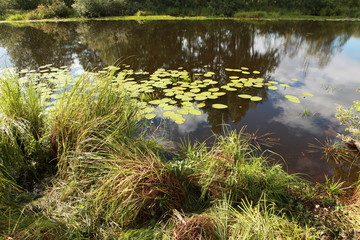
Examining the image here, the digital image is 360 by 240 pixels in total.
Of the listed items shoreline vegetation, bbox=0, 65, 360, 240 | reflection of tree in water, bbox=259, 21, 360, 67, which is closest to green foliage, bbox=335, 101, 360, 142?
shoreline vegetation, bbox=0, 65, 360, 240

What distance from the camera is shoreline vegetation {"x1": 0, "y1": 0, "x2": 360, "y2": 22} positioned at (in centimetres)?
1823

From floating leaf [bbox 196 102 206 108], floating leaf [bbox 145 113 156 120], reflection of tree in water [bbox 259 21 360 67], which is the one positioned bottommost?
reflection of tree in water [bbox 259 21 360 67]

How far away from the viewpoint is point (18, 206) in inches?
60.5

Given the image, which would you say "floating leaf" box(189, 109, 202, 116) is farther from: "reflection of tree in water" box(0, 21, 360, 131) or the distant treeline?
the distant treeline

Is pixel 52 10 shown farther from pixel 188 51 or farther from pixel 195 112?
pixel 195 112

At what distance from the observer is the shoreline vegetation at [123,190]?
1.38 m

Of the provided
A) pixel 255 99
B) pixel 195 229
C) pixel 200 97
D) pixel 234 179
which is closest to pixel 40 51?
pixel 200 97

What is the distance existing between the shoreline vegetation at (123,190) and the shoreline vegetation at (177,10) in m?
18.0

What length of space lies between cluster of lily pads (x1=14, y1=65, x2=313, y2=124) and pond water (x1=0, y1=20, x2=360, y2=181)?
132mm

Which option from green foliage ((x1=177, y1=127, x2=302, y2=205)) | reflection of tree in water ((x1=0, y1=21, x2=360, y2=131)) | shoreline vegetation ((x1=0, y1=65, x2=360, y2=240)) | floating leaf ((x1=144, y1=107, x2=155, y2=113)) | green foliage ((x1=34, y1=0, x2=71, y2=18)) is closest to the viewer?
shoreline vegetation ((x1=0, y1=65, x2=360, y2=240))

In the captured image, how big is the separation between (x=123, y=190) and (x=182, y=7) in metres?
23.4

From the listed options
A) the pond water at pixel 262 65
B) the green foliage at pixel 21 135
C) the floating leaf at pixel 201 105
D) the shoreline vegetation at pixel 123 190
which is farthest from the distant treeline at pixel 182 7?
the shoreline vegetation at pixel 123 190

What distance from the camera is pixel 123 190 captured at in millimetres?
1419

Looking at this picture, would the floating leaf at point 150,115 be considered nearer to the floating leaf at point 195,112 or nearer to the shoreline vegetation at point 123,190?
the floating leaf at point 195,112
